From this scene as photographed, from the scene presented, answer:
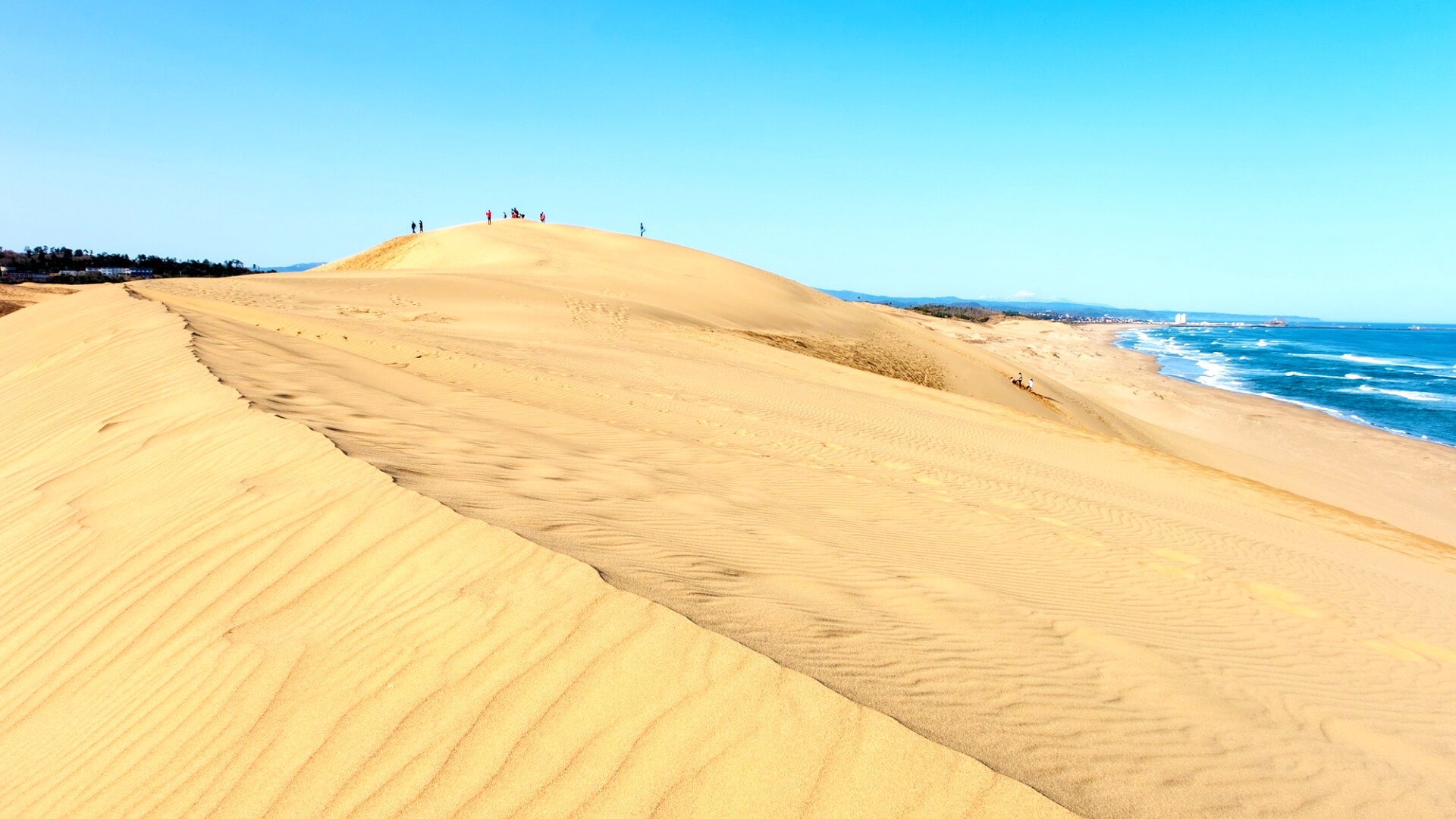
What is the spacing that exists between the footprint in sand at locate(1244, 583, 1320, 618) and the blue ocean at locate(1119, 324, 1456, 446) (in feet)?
84.2

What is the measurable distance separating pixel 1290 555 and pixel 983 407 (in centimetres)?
830

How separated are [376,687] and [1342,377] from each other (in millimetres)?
54868

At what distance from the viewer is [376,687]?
253 cm

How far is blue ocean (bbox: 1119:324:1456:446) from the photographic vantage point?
29719 millimetres

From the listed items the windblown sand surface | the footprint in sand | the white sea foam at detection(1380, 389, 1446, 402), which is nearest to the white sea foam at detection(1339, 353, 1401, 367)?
the white sea foam at detection(1380, 389, 1446, 402)

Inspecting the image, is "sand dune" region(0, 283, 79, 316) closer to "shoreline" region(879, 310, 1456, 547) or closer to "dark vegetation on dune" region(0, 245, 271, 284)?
"dark vegetation on dune" region(0, 245, 271, 284)

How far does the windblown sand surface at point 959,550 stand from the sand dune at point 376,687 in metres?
0.12

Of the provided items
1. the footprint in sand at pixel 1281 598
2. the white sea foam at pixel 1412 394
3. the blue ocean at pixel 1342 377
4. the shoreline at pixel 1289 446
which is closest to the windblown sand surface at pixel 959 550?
the footprint in sand at pixel 1281 598

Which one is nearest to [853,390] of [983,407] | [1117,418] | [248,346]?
[983,407]

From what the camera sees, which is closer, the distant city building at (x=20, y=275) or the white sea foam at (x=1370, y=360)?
the distant city building at (x=20, y=275)

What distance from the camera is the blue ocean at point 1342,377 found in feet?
97.5

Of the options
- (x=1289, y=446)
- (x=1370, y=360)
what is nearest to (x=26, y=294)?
(x=1289, y=446)

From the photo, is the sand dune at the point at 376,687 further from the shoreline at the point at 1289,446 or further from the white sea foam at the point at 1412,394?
the white sea foam at the point at 1412,394

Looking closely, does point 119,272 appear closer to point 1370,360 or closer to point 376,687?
point 376,687
